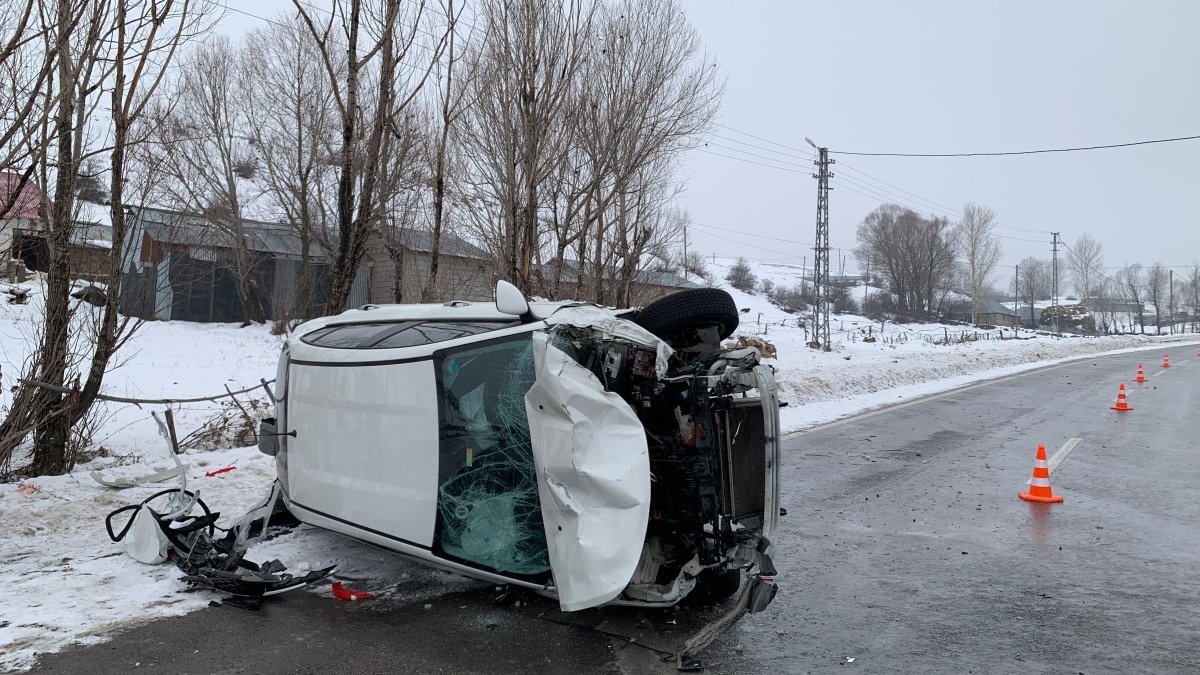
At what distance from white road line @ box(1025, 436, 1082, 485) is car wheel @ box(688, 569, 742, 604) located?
18.0ft

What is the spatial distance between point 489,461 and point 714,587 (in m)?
1.65

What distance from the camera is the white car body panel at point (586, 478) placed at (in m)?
3.78

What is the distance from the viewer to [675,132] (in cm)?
1991

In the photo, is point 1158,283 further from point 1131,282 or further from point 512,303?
point 512,303

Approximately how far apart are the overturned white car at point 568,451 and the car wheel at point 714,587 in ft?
0.05

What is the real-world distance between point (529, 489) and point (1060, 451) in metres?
9.51

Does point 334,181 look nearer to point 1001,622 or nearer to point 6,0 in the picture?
point 6,0

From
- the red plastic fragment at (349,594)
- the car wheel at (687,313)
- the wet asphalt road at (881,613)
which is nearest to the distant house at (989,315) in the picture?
the wet asphalt road at (881,613)

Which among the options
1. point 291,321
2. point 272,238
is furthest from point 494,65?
point 272,238

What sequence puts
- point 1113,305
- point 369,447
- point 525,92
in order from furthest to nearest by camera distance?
point 1113,305
point 525,92
point 369,447

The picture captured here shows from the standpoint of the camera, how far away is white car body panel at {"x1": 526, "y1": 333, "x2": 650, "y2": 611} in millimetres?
3781

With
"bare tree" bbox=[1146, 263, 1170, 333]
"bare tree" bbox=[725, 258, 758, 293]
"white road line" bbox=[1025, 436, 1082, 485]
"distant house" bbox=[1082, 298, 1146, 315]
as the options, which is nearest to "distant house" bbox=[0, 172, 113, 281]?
"white road line" bbox=[1025, 436, 1082, 485]

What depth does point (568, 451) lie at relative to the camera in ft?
12.7

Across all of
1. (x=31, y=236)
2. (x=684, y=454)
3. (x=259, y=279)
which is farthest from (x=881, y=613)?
(x=259, y=279)
